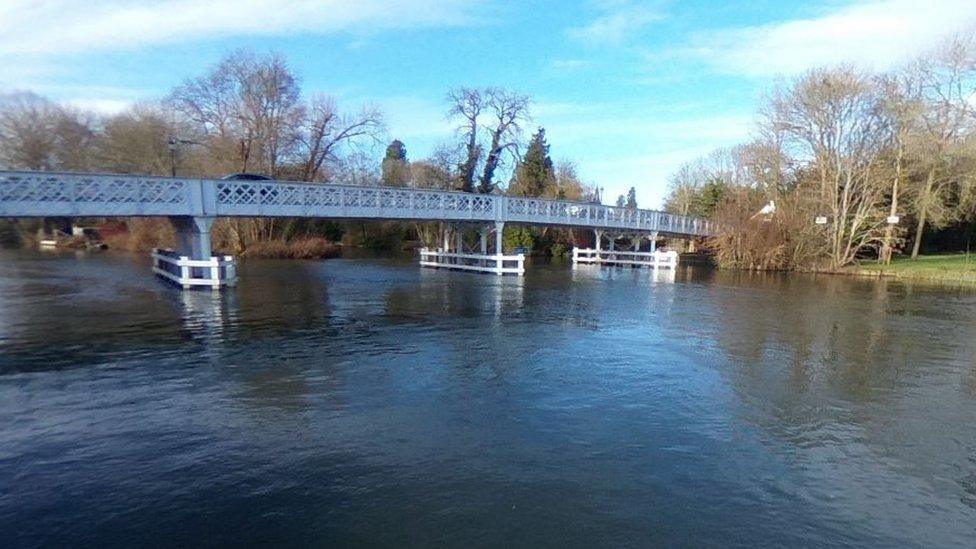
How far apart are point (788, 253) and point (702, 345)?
29.8m

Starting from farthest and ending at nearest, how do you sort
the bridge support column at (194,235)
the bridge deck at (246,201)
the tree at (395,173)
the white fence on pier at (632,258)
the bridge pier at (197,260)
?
the tree at (395,173) < the white fence on pier at (632,258) < the bridge pier at (197,260) < the bridge support column at (194,235) < the bridge deck at (246,201)

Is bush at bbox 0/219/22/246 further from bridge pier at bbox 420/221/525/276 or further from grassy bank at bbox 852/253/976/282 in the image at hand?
grassy bank at bbox 852/253/976/282

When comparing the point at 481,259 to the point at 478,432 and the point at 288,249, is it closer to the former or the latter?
the point at 288,249

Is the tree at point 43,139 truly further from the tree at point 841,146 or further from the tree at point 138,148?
the tree at point 841,146

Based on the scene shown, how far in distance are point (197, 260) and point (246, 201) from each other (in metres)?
2.80

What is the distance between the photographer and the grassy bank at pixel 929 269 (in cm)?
3181

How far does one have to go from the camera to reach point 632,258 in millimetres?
44000

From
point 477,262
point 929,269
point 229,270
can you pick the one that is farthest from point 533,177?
point 229,270

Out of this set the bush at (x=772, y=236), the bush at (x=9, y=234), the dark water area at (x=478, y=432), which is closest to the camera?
the dark water area at (x=478, y=432)

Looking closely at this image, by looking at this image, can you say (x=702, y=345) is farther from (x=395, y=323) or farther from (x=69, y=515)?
(x=69, y=515)

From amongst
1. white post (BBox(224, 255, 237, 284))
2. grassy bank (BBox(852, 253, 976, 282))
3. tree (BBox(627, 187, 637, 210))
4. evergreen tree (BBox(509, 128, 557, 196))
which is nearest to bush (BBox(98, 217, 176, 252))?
white post (BBox(224, 255, 237, 284))

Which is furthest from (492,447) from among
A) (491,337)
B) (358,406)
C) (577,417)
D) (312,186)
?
(312,186)

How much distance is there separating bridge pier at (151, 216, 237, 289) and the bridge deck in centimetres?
79

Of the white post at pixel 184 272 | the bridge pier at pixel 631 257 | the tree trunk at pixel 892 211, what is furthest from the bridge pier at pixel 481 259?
the tree trunk at pixel 892 211
